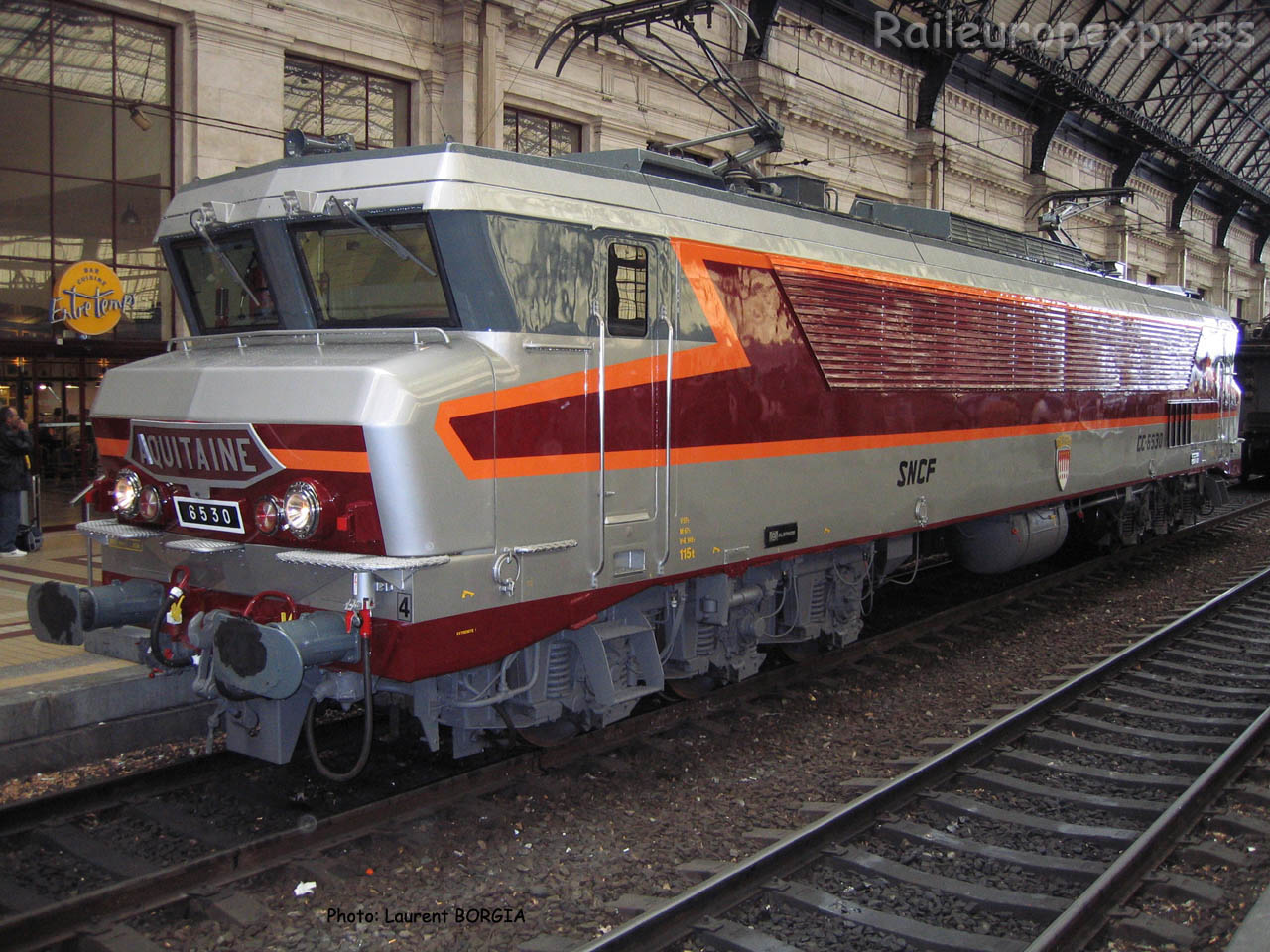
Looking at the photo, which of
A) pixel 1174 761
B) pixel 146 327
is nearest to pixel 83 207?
pixel 146 327

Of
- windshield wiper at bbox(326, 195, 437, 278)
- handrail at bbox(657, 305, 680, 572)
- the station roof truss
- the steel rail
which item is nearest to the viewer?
the steel rail

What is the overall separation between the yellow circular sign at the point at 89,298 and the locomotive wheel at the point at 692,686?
10277 mm

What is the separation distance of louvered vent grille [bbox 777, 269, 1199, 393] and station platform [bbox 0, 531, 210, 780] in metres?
4.95

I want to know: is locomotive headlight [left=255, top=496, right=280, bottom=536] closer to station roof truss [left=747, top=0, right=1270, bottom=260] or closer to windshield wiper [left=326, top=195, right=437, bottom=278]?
windshield wiper [left=326, top=195, right=437, bottom=278]

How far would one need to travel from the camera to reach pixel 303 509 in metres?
5.35

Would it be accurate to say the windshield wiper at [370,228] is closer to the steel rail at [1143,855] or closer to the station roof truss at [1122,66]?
the steel rail at [1143,855]

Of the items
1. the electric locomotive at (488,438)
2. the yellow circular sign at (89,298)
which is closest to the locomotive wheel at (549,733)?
the electric locomotive at (488,438)

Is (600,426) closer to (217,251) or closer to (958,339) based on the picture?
(217,251)

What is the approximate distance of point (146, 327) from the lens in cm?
1513

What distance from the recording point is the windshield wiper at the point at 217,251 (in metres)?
6.40

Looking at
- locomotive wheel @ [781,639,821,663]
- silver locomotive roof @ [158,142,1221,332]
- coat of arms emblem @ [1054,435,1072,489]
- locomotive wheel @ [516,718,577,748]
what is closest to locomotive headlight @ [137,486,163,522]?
silver locomotive roof @ [158,142,1221,332]

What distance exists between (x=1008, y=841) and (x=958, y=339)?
4.85 metres

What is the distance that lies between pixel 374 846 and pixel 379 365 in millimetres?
2413

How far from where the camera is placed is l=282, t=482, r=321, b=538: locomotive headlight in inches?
209
